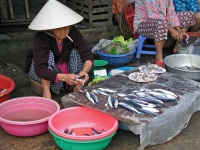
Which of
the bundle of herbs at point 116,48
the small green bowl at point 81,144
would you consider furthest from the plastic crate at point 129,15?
the small green bowl at point 81,144

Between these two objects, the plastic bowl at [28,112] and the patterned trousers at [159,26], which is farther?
the patterned trousers at [159,26]

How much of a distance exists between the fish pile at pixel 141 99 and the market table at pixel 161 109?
0.04 metres

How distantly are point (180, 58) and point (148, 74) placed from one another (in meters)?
1.22

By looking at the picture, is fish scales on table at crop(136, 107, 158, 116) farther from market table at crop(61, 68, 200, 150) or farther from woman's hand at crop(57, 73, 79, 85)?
woman's hand at crop(57, 73, 79, 85)

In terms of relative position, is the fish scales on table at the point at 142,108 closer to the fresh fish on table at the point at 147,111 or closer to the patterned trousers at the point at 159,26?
the fresh fish on table at the point at 147,111

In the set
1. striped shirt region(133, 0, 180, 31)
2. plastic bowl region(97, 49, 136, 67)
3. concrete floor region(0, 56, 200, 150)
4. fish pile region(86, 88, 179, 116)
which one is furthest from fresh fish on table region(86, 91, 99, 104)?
striped shirt region(133, 0, 180, 31)

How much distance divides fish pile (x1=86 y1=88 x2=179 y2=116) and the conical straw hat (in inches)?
30.2

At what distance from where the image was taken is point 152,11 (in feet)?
15.5

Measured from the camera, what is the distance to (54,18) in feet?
10.2

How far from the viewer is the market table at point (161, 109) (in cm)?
262

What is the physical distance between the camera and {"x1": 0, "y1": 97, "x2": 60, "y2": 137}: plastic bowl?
2834 millimetres

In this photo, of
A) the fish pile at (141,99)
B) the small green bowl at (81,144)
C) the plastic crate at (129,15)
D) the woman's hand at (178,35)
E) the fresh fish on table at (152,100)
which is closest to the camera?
the small green bowl at (81,144)

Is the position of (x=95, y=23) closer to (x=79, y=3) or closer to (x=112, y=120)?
(x=79, y=3)

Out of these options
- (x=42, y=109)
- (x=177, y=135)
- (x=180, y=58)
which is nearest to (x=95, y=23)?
(x=180, y=58)
